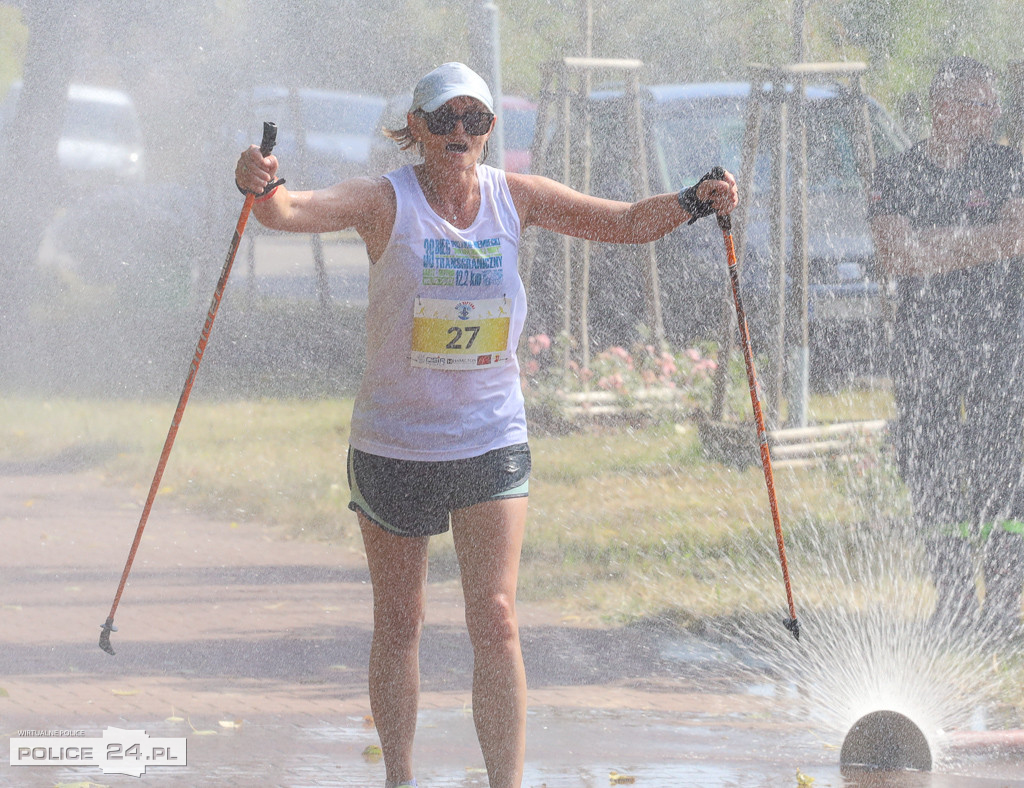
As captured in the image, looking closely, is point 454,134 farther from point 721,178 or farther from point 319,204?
point 721,178

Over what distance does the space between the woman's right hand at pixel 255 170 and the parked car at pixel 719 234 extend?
4976mm

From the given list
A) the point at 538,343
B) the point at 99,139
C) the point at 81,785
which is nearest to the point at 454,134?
the point at 81,785

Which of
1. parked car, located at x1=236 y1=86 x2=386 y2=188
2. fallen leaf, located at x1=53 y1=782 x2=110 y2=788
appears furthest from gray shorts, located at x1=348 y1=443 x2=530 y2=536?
parked car, located at x1=236 y1=86 x2=386 y2=188

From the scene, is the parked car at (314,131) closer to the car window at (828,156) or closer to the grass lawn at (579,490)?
the grass lawn at (579,490)

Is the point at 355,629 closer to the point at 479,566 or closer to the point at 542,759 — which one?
the point at 542,759

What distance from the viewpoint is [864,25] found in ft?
30.6

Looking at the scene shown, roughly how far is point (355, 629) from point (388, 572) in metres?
1.96

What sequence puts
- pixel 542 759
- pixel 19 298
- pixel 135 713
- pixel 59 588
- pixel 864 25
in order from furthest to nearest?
pixel 864 25, pixel 19 298, pixel 59 588, pixel 135 713, pixel 542 759

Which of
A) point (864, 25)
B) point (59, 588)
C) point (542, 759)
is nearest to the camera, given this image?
point (542, 759)

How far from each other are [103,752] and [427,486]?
134 cm

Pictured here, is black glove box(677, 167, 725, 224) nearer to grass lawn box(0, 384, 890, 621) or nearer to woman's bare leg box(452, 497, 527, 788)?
woman's bare leg box(452, 497, 527, 788)

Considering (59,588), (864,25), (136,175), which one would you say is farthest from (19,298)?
(864,25)

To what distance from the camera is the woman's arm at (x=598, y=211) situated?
336cm

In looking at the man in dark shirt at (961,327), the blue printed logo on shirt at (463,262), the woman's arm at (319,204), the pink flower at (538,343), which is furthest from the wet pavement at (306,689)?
the pink flower at (538,343)
